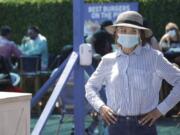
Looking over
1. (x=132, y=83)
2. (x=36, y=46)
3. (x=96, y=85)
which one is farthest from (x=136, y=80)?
(x=36, y=46)

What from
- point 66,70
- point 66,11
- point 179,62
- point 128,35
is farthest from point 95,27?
point 128,35

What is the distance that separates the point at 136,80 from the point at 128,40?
318 millimetres

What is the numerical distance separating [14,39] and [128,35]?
44.6 ft

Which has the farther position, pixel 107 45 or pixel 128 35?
pixel 107 45

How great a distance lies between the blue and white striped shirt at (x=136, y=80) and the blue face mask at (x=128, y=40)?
6 cm

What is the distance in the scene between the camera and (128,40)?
5.38 metres

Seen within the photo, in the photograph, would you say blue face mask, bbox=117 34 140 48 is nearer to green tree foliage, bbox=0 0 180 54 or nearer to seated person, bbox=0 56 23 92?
seated person, bbox=0 56 23 92

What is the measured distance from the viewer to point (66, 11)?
59.6 ft

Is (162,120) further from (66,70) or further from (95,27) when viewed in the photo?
(66,70)

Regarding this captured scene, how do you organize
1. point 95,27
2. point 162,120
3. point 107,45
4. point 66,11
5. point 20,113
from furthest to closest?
point 66,11, point 95,27, point 162,120, point 107,45, point 20,113

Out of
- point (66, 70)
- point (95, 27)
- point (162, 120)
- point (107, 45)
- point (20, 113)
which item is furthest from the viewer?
point (95, 27)

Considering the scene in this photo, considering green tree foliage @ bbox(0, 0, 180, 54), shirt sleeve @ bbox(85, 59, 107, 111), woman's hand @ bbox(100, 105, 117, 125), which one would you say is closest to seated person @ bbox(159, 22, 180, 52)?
green tree foliage @ bbox(0, 0, 180, 54)

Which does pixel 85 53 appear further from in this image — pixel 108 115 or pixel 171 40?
pixel 171 40

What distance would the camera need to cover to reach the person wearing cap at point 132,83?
5.30m
